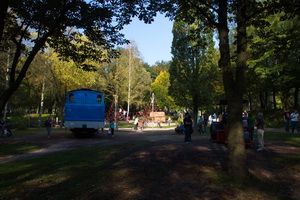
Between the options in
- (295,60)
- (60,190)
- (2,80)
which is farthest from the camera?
(2,80)

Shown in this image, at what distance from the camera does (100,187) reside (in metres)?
6.54

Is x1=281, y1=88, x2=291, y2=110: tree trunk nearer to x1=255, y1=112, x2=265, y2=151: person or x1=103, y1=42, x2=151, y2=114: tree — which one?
x1=255, y1=112, x2=265, y2=151: person

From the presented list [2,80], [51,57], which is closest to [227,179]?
[51,57]

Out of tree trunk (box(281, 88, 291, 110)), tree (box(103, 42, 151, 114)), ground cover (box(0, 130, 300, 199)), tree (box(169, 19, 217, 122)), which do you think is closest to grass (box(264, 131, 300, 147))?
ground cover (box(0, 130, 300, 199))

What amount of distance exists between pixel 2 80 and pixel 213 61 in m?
30.1

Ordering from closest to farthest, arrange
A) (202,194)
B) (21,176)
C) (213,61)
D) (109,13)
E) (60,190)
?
(202,194), (60,190), (21,176), (109,13), (213,61)

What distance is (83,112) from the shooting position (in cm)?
2041

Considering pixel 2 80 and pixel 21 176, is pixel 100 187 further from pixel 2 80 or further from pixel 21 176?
pixel 2 80

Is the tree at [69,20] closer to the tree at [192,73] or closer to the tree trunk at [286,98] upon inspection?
the tree at [192,73]

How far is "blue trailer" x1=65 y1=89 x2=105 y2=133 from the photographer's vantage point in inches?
796

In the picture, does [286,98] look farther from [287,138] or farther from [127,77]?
[127,77]

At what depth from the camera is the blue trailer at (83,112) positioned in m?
20.2

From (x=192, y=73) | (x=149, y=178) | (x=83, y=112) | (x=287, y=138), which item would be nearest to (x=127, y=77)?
(x=192, y=73)

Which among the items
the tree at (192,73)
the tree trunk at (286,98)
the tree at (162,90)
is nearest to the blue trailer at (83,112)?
the tree at (192,73)
